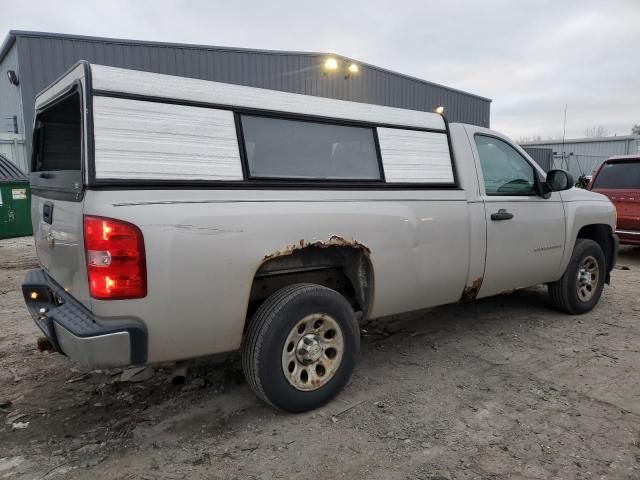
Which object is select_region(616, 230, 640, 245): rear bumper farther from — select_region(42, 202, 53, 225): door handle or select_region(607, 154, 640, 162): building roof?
select_region(42, 202, 53, 225): door handle

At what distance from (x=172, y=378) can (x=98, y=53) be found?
1004 centimetres

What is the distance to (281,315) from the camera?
9.02 ft

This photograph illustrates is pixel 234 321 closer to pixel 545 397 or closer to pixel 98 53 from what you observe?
pixel 545 397

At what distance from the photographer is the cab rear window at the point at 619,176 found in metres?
8.38

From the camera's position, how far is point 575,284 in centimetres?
493

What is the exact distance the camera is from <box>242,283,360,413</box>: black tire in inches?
107

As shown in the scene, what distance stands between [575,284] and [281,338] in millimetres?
3655

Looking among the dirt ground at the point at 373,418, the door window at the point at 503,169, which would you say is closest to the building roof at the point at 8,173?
the dirt ground at the point at 373,418

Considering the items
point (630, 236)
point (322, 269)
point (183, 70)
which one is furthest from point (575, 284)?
point (183, 70)

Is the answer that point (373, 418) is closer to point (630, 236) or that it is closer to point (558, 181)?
point (558, 181)

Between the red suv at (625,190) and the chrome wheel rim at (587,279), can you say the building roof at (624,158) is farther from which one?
the chrome wheel rim at (587,279)

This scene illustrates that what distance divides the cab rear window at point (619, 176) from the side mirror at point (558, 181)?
509cm

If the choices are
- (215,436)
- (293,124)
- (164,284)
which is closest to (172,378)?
(215,436)

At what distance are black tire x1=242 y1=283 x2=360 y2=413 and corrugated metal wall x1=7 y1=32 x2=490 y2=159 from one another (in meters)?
10.5
